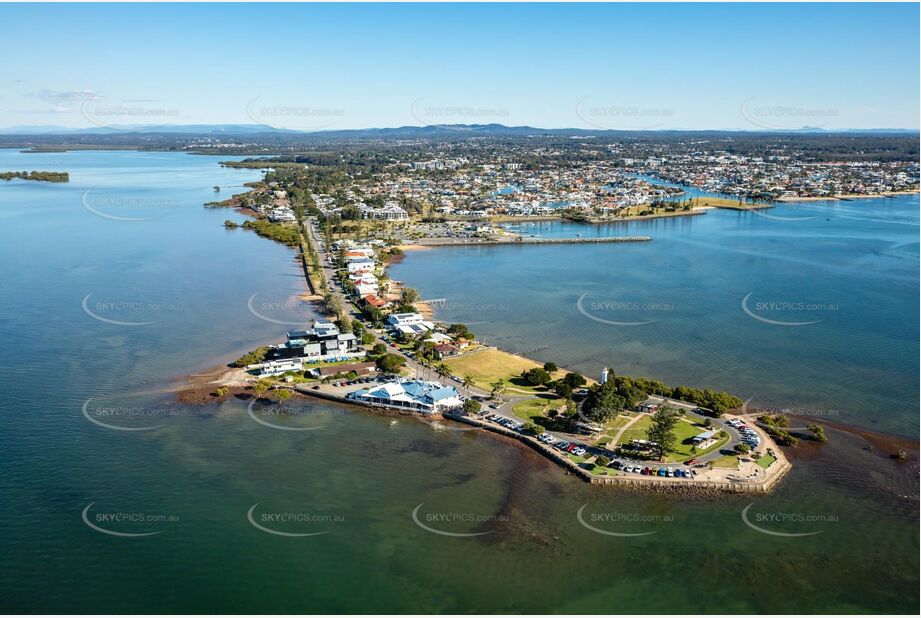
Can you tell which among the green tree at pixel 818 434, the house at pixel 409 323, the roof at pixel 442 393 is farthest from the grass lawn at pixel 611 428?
the house at pixel 409 323

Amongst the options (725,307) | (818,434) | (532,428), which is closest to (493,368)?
(532,428)

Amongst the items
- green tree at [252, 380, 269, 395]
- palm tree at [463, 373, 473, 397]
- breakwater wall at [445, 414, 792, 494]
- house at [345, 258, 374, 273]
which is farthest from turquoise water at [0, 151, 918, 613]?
house at [345, 258, 374, 273]

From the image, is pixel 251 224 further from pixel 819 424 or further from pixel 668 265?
pixel 819 424

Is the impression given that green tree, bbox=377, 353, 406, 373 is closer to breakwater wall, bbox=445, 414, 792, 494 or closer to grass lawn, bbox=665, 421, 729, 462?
breakwater wall, bbox=445, 414, 792, 494

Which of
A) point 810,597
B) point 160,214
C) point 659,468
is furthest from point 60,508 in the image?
point 160,214

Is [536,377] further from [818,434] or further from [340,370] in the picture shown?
[818,434]

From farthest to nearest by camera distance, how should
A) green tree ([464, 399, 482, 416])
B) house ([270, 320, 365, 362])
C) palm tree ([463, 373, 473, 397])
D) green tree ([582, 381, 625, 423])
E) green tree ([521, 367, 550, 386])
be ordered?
house ([270, 320, 365, 362]) < green tree ([521, 367, 550, 386]) < palm tree ([463, 373, 473, 397]) < green tree ([464, 399, 482, 416]) < green tree ([582, 381, 625, 423])

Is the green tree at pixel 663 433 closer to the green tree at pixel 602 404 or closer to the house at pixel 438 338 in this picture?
the green tree at pixel 602 404
